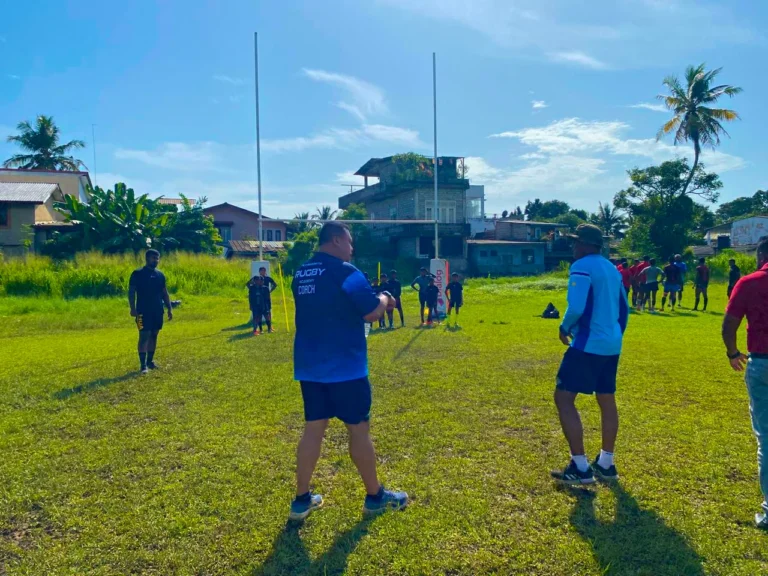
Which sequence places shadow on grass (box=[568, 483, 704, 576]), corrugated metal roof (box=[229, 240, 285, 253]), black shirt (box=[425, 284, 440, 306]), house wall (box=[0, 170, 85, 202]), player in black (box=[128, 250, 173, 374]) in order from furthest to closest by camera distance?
corrugated metal roof (box=[229, 240, 285, 253]), house wall (box=[0, 170, 85, 202]), black shirt (box=[425, 284, 440, 306]), player in black (box=[128, 250, 173, 374]), shadow on grass (box=[568, 483, 704, 576])

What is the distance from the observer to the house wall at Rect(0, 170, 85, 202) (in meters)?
38.1

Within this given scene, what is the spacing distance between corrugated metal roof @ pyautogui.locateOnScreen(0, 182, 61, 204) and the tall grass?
5.75m

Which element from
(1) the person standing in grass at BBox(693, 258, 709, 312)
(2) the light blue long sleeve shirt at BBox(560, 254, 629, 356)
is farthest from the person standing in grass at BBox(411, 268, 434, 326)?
(2) the light blue long sleeve shirt at BBox(560, 254, 629, 356)

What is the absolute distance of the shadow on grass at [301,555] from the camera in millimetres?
3162

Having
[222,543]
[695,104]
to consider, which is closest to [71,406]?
[222,543]

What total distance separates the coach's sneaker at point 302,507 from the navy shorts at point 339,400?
1.77 feet

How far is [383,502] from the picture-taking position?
3830mm

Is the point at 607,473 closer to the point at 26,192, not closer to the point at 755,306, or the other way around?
the point at 755,306

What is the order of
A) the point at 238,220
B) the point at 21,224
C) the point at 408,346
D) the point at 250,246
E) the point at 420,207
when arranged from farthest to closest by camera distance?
the point at 238,220, the point at 250,246, the point at 420,207, the point at 21,224, the point at 408,346

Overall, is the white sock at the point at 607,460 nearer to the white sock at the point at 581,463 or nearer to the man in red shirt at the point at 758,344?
the white sock at the point at 581,463

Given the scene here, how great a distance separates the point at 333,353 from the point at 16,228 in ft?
106

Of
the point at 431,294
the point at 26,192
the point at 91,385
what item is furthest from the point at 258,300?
the point at 26,192

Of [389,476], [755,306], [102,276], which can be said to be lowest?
[389,476]

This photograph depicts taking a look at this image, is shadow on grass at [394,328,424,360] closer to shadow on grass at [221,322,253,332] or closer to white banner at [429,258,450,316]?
white banner at [429,258,450,316]
